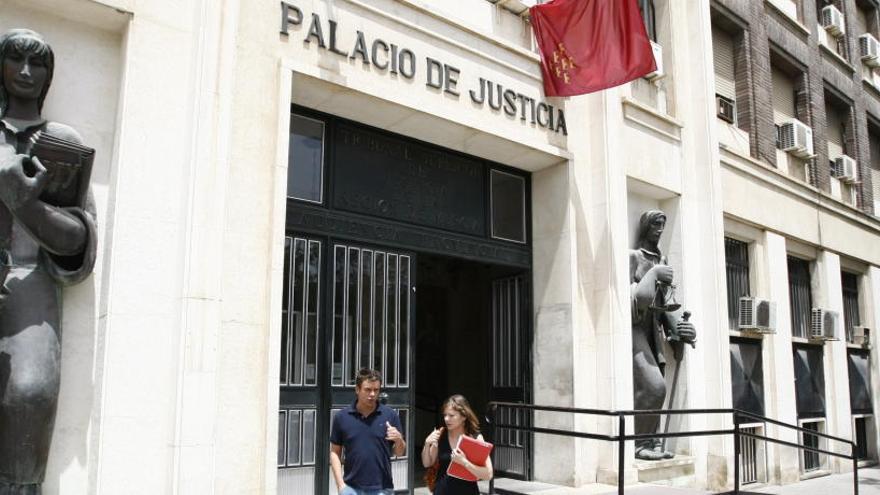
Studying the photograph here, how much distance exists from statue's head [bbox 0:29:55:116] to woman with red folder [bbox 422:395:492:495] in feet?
12.1

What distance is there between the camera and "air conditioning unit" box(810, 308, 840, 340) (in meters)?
15.1

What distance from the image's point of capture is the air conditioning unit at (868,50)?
1944 cm

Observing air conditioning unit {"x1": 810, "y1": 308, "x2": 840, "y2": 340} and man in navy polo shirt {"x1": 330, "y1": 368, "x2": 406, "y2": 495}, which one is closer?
man in navy polo shirt {"x1": 330, "y1": 368, "x2": 406, "y2": 495}

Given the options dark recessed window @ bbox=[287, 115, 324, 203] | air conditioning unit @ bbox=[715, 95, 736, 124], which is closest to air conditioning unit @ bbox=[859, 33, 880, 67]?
air conditioning unit @ bbox=[715, 95, 736, 124]

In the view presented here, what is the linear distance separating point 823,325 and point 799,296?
0.73m

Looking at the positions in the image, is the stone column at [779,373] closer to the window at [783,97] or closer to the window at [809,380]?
the window at [809,380]

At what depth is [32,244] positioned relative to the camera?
17.9ft

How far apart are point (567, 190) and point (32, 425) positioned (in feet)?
21.8

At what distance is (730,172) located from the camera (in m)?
12.9

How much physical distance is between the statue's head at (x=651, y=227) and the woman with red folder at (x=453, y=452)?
6127 mm

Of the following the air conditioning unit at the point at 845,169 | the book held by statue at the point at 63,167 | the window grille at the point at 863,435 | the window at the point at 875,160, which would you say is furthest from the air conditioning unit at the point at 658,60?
the window at the point at 875,160

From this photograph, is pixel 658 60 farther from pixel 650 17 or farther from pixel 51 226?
pixel 51 226

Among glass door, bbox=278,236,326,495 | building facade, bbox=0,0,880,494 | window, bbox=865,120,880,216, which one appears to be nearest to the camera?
building facade, bbox=0,0,880,494

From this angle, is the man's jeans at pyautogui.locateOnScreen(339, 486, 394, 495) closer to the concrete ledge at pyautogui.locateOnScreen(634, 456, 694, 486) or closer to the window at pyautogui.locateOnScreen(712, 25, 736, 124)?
the concrete ledge at pyautogui.locateOnScreen(634, 456, 694, 486)
